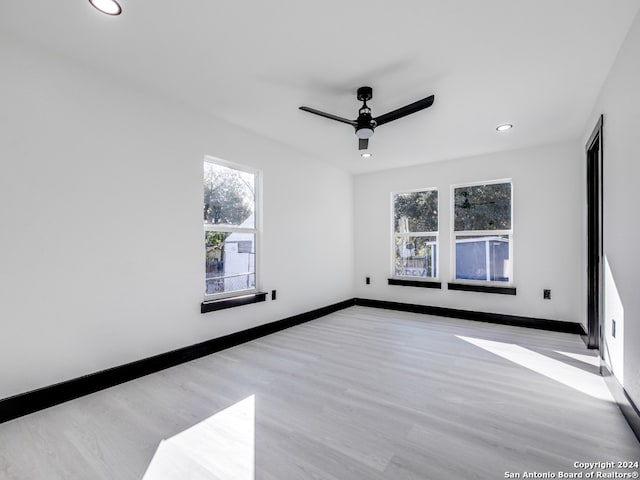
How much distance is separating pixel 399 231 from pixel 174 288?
3.71 metres

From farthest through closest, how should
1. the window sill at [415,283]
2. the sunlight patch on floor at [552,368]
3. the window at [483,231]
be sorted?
the window sill at [415,283] < the window at [483,231] < the sunlight patch on floor at [552,368]

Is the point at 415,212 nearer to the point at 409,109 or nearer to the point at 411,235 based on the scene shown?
the point at 411,235

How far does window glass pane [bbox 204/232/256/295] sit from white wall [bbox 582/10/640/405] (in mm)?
3288

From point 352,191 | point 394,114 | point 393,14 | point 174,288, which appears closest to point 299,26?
point 393,14

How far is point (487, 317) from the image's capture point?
176 inches

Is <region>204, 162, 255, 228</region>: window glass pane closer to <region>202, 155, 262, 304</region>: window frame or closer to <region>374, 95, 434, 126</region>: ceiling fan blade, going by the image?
<region>202, 155, 262, 304</region>: window frame

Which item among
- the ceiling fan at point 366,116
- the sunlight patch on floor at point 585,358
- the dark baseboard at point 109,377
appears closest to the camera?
the dark baseboard at point 109,377

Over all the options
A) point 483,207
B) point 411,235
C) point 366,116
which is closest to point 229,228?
point 366,116

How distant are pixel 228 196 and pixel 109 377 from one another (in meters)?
1.99

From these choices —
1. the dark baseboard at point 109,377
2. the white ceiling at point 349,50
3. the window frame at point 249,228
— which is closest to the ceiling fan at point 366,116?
the white ceiling at point 349,50

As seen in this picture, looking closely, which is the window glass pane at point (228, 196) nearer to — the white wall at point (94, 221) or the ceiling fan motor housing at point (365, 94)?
the white wall at point (94, 221)

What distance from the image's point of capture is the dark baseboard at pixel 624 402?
1.78 m

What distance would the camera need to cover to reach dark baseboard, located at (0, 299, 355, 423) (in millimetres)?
2006

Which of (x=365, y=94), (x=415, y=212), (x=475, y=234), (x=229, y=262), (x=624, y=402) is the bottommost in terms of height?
(x=624, y=402)
